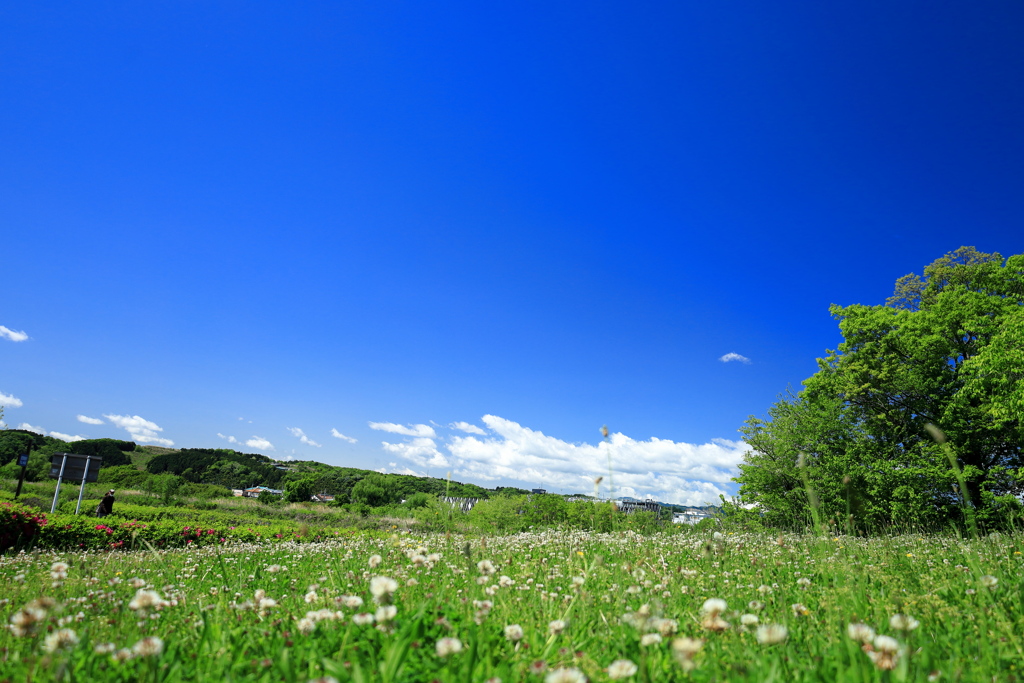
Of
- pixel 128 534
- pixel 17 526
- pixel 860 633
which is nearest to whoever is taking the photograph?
pixel 860 633

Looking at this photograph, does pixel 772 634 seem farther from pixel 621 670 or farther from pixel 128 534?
pixel 128 534

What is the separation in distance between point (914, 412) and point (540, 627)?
2382 cm

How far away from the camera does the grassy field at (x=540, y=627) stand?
2230 mm

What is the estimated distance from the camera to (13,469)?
40.1m

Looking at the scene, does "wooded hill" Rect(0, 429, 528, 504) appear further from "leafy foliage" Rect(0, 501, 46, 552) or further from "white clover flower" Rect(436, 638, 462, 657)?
"white clover flower" Rect(436, 638, 462, 657)

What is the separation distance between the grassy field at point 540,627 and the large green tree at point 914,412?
13.9 m

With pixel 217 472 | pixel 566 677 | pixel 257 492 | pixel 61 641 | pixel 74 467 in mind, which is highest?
pixel 566 677

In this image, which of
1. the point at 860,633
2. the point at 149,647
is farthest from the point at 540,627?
the point at 149,647

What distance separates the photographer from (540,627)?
11.5 ft

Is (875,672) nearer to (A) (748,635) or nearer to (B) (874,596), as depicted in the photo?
(A) (748,635)

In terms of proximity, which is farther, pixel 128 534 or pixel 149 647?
pixel 128 534

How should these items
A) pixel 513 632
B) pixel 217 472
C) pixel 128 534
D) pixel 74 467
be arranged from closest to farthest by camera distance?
1. pixel 513 632
2. pixel 128 534
3. pixel 74 467
4. pixel 217 472

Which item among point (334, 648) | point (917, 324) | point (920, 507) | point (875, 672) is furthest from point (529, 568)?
point (917, 324)

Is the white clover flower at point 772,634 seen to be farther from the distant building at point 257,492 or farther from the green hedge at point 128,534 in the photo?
the distant building at point 257,492
